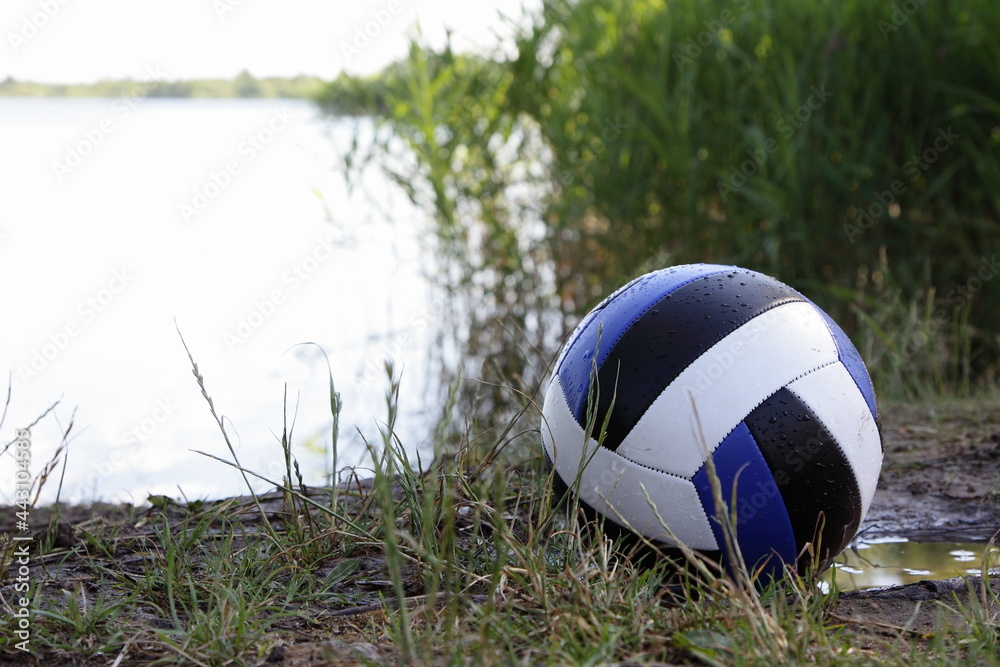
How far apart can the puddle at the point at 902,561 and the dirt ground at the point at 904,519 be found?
0.06 meters

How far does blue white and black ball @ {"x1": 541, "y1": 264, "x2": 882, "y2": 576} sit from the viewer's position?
7.88 feet

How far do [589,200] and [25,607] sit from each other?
4.91 metres

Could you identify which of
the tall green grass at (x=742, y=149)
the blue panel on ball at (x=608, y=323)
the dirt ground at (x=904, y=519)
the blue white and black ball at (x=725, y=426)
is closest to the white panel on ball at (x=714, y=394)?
the blue white and black ball at (x=725, y=426)

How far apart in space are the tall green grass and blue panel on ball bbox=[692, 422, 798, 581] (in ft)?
11.0

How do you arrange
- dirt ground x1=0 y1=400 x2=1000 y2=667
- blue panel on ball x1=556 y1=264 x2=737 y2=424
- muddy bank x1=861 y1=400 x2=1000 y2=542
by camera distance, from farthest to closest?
muddy bank x1=861 y1=400 x2=1000 y2=542, blue panel on ball x1=556 y1=264 x2=737 y2=424, dirt ground x1=0 y1=400 x2=1000 y2=667

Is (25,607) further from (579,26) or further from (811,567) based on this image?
(579,26)

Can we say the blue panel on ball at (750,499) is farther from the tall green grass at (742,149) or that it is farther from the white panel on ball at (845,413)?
the tall green grass at (742,149)

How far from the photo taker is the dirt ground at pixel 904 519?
86.3 inches

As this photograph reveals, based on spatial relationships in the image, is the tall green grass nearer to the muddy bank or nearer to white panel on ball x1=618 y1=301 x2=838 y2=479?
the muddy bank

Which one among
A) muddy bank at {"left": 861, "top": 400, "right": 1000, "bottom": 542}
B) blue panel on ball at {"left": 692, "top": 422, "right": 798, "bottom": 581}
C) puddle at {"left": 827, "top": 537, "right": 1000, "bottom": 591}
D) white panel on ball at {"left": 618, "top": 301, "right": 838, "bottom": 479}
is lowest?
puddle at {"left": 827, "top": 537, "right": 1000, "bottom": 591}

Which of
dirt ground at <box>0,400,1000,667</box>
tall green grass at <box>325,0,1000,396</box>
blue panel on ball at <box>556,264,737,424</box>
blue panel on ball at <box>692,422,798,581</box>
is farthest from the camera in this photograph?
tall green grass at <box>325,0,1000,396</box>

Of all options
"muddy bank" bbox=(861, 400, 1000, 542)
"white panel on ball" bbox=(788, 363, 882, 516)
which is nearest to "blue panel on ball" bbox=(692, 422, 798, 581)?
"white panel on ball" bbox=(788, 363, 882, 516)

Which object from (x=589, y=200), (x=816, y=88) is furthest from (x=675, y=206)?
(x=816, y=88)

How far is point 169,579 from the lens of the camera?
90.6 inches
